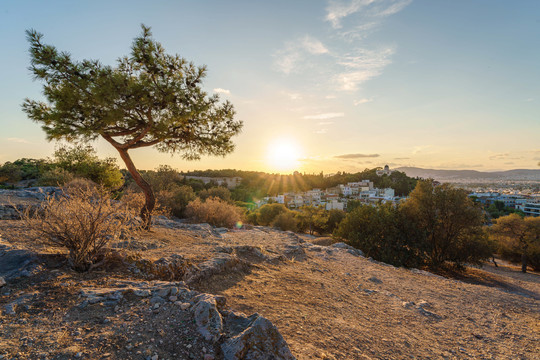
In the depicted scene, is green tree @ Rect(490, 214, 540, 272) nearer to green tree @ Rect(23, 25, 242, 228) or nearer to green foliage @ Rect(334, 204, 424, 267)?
green foliage @ Rect(334, 204, 424, 267)

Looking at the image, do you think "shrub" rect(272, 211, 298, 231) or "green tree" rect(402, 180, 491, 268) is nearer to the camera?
"green tree" rect(402, 180, 491, 268)

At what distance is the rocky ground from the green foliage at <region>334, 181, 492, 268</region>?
7.84 m

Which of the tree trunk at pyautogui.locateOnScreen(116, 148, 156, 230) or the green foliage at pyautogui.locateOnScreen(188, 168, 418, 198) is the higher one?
the tree trunk at pyautogui.locateOnScreen(116, 148, 156, 230)

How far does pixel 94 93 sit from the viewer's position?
5.84 meters

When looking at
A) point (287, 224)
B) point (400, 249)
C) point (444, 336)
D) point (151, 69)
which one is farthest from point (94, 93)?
point (287, 224)

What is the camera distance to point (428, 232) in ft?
46.4

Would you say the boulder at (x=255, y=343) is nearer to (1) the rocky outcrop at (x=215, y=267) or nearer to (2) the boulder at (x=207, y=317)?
(2) the boulder at (x=207, y=317)

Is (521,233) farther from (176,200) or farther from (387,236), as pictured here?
(176,200)

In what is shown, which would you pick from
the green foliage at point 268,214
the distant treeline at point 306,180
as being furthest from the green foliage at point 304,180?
the green foliage at point 268,214

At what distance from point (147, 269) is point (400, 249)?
13.4m

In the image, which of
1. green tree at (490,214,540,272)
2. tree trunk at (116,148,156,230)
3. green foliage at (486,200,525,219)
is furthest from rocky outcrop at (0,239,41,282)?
green foliage at (486,200,525,219)

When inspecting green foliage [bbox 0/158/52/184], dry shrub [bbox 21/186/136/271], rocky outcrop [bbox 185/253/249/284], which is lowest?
rocky outcrop [bbox 185/253/249/284]

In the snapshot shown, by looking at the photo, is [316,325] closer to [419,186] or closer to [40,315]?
[40,315]

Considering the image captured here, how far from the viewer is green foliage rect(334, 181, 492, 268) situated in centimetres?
1340
